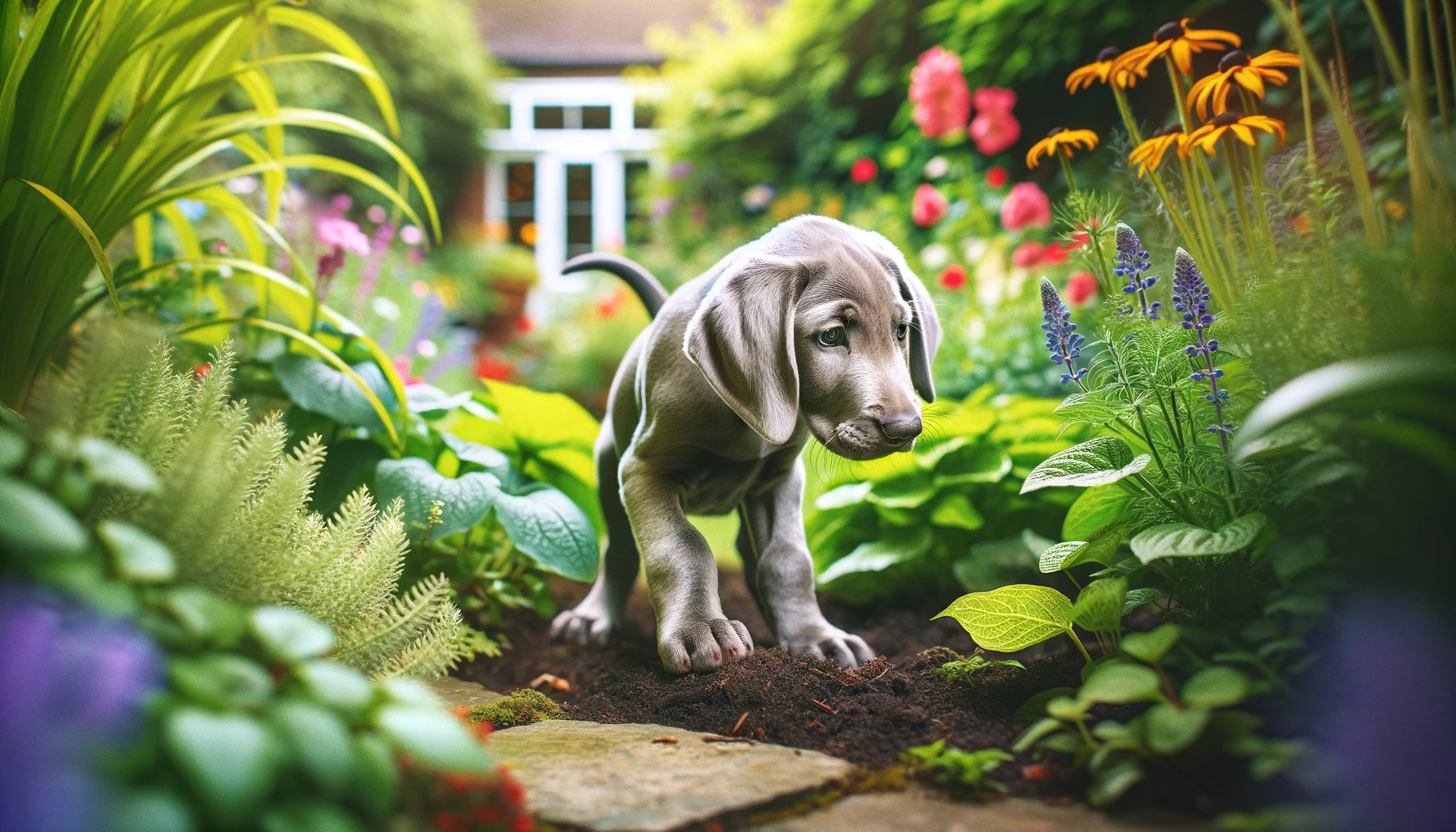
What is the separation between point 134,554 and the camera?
3.01 ft

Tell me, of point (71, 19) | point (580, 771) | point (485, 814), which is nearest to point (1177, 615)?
point (580, 771)

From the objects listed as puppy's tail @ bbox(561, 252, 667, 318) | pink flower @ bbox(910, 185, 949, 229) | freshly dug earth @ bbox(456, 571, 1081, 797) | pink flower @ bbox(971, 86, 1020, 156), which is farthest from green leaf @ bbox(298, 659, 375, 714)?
pink flower @ bbox(971, 86, 1020, 156)

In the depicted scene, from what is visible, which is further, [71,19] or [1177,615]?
[71,19]

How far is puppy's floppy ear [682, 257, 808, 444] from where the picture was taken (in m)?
1.70

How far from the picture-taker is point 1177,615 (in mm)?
1670

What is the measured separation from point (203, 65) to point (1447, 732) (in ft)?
9.73

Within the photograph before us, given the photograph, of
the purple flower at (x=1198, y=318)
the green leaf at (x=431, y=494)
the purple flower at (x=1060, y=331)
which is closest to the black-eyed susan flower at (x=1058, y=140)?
the purple flower at (x=1060, y=331)

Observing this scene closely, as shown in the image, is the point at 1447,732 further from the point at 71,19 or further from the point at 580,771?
the point at 71,19

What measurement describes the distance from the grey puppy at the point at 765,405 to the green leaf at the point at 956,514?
0.62 meters

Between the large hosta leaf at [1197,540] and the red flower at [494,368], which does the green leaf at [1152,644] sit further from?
the red flower at [494,368]

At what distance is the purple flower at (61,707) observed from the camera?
2.57 ft

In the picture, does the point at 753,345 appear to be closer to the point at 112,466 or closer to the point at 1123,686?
the point at 1123,686

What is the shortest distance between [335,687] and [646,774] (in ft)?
1.78

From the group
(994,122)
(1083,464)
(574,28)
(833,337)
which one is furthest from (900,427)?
(574,28)
